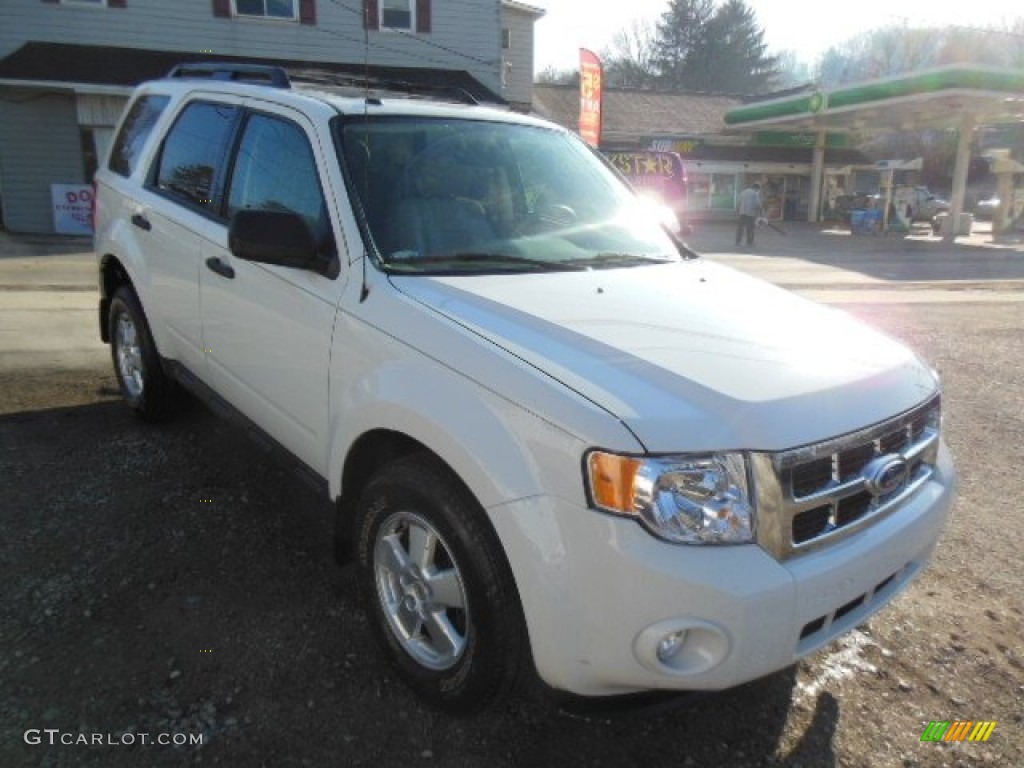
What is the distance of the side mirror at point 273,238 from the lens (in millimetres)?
2738

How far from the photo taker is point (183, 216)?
3.92 meters

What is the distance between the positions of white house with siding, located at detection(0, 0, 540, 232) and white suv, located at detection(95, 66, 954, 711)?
14144mm

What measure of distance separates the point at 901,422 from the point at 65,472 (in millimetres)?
3995

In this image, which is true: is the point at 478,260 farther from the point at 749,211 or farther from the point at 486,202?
the point at 749,211

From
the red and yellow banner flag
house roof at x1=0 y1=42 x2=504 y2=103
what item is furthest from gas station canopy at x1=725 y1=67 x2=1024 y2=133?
house roof at x1=0 y1=42 x2=504 y2=103

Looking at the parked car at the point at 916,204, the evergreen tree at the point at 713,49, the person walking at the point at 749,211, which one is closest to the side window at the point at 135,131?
the person walking at the point at 749,211

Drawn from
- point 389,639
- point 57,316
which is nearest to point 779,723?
point 389,639

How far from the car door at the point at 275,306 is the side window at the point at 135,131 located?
1356 mm

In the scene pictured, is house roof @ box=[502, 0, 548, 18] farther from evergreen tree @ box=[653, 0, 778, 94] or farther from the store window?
evergreen tree @ box=[653, 0, 778, 94]

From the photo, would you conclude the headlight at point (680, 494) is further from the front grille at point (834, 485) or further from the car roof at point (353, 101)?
the car roof at point (353, 101)

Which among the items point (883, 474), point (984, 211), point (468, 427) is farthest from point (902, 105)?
point (468, 427)

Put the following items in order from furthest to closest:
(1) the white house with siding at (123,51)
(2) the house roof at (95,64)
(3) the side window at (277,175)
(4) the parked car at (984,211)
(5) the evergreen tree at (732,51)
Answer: (5) the evergreen tree at (732,51), (4) the parked car at (984,211), (1) the white house with siding at (123,51), (2) the house roof at (95,64), (3) the side window at (277,175)

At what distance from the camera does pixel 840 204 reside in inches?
1363

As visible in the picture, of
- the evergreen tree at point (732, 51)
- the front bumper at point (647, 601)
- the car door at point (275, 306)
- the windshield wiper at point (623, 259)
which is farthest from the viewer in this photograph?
the evergreen tree at point (732, 51)
